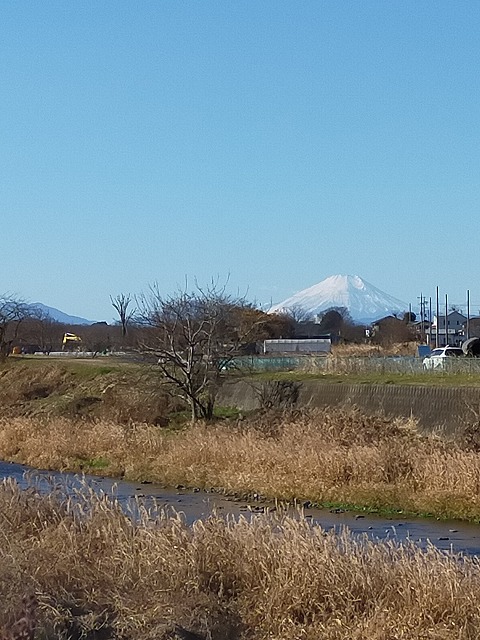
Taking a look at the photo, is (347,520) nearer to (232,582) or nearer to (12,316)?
(232,582)

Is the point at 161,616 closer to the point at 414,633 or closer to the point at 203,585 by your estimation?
the point at 203,585

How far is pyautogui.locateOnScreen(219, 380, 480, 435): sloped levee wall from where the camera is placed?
24.0 metres

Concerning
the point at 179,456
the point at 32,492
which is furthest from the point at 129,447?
the point at 32,492

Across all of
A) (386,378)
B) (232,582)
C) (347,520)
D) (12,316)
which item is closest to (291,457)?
(347,520)

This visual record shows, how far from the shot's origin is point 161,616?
8.41 m

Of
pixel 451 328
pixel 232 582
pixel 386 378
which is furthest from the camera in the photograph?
pixel 451 328

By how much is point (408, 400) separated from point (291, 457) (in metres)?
5.68

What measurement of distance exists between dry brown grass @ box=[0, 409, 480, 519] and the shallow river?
0.71m

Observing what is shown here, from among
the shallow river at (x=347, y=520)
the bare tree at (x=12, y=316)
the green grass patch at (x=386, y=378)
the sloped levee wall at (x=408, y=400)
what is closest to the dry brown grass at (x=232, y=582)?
the shallow river at (x=347, y=520)

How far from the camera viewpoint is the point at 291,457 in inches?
834

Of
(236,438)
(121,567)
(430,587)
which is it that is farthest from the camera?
(236,438)

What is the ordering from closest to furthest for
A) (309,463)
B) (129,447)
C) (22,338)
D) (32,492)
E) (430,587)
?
(430,587)
(32,492)
(309,463)
(129,447)
(22,338)

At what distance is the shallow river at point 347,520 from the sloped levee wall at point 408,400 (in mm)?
5594

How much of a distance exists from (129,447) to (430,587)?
56.2ft
